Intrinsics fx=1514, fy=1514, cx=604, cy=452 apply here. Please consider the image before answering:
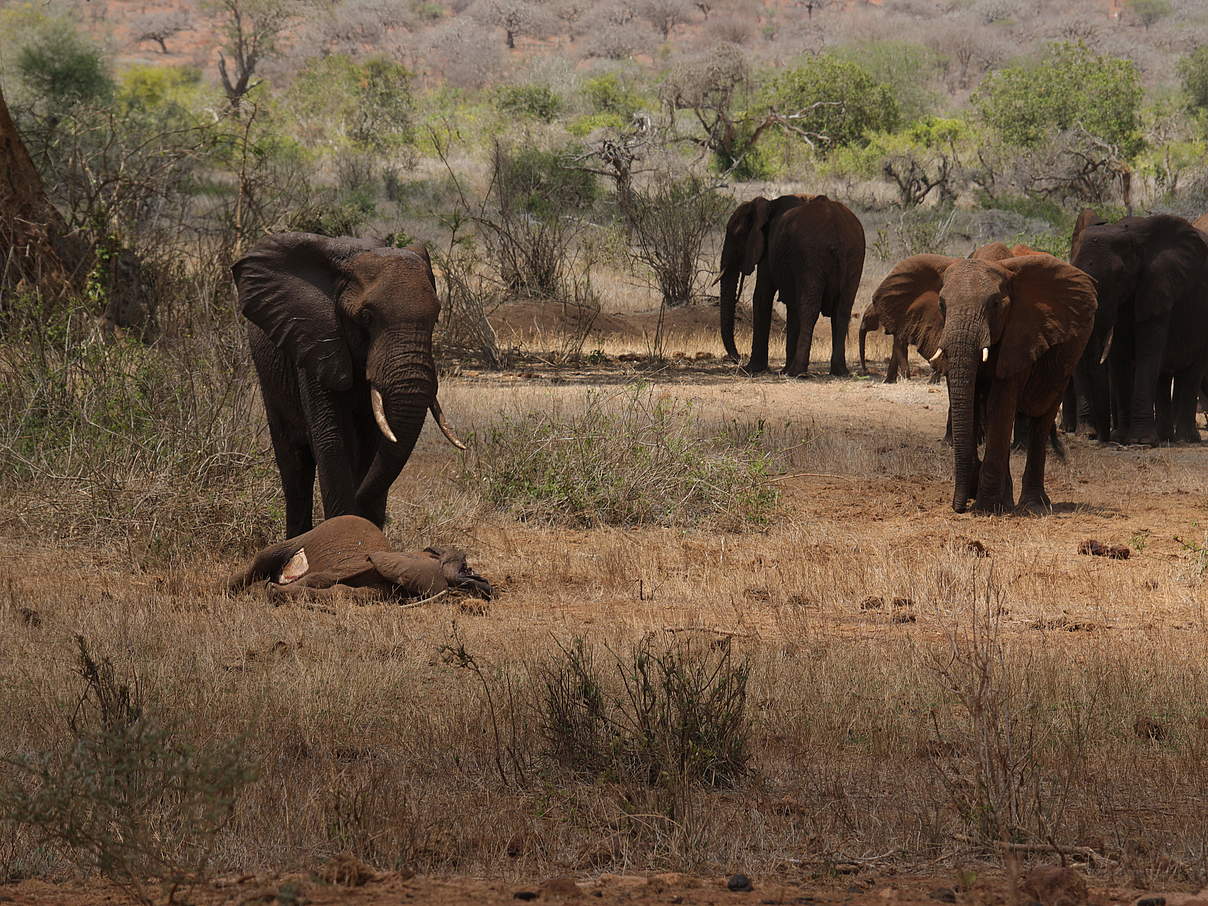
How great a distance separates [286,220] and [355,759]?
9.57 m

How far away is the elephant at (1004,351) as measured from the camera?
998 centimetres

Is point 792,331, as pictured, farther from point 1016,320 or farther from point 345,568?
point 345,568

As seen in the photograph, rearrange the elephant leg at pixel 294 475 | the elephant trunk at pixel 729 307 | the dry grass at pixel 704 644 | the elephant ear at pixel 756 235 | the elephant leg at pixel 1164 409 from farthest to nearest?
the elephant trunk at pixel 729 307 < the elephant ear at pixel 756 235 < the elephant leg at pixel 1164 409 < the elephant leg at pixel 294 475 < the dry grass at pixel 704 644

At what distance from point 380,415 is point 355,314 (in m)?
0.55

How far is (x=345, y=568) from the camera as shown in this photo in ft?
24.9

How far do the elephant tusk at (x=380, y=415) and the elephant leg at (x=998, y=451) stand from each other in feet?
15.4

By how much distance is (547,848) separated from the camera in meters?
4.21

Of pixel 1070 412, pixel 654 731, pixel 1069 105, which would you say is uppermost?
pixel 1069 105

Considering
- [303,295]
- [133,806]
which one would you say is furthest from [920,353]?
[133,806]

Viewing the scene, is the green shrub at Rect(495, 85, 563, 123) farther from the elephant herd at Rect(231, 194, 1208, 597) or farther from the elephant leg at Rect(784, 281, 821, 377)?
the elephant herd at Rect(231, 194, 1208, 597)

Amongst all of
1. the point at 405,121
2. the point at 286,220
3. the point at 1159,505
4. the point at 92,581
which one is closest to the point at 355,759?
the point at 92,581

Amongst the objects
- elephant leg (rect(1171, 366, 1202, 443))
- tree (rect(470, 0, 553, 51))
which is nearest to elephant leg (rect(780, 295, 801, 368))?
elephant leg (rect(1171, 366, 1202, 443))

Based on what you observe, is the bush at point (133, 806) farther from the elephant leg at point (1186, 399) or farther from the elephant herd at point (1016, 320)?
the elephant leg at point (1186, 399)

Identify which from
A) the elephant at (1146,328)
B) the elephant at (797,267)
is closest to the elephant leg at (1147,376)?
the elephant at (1146,328)
